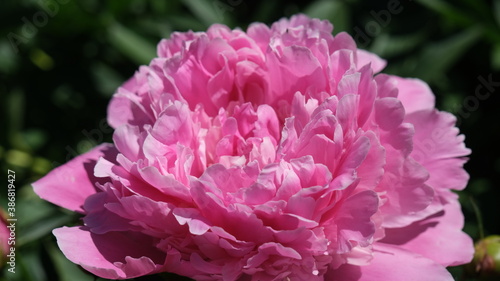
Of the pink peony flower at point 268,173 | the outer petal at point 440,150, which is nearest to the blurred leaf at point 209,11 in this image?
the pink peony flower at point 268,173

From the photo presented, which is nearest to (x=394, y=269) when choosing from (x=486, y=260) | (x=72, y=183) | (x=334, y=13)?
(x=486, y=260)

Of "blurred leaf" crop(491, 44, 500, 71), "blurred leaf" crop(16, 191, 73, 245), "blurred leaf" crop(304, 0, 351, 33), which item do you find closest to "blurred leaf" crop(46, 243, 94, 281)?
"blurred leaf" crop(16, 191, 73, 245)

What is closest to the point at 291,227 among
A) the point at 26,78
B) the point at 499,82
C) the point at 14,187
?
the point at 14,187

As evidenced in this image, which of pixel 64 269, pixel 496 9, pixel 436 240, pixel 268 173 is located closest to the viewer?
pixel 268 173

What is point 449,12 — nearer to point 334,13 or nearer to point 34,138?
point 334,13

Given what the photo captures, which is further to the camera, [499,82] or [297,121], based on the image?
[499,82]

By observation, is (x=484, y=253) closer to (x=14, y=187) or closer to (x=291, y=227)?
(x=291, y=227)
